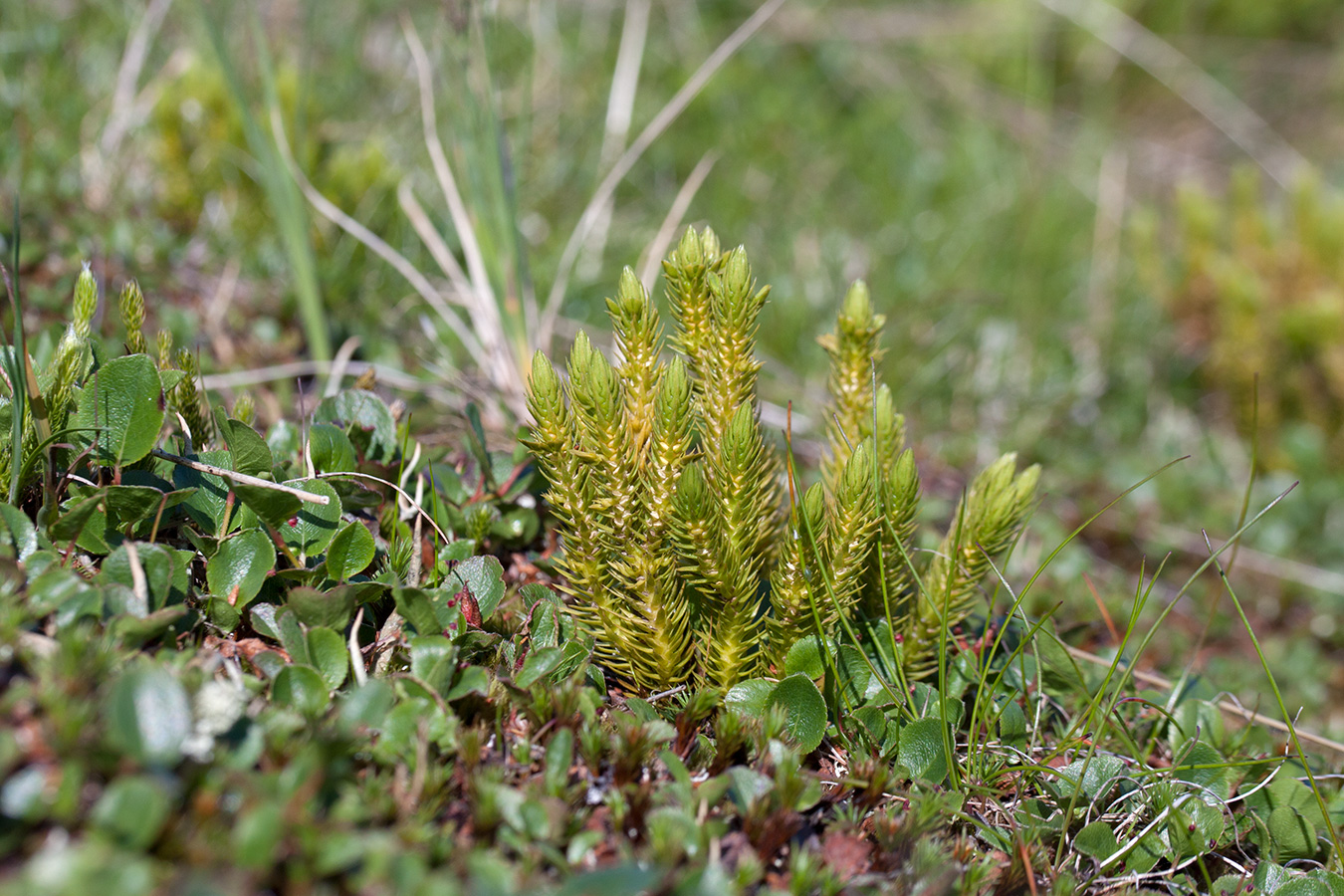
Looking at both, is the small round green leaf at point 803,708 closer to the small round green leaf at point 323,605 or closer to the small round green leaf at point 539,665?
the small round green leaf at point 539,665


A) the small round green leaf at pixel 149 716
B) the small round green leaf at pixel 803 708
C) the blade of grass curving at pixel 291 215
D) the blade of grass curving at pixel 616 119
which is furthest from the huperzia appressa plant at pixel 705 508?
the blade of grass curving at pixel 616 119

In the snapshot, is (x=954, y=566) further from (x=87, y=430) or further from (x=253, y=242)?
(x=253, y=242)

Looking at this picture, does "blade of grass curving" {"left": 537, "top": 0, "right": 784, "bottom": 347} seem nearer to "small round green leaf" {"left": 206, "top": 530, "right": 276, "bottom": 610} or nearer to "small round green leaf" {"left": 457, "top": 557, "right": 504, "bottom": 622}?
"small round green leaf" {"left": 457, "top": 557, "right": 504, "bottom": 622}

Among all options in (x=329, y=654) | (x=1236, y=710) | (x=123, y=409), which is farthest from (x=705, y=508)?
(x=1236, y=710)

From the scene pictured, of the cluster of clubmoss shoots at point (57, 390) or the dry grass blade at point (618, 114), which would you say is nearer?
the cluster of clubmoss shoots at point (57, 390)

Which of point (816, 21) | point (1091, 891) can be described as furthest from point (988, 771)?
point (816, 21)

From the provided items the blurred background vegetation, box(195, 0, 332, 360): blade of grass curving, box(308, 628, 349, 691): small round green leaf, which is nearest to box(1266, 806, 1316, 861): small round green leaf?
the blurred background vegetation

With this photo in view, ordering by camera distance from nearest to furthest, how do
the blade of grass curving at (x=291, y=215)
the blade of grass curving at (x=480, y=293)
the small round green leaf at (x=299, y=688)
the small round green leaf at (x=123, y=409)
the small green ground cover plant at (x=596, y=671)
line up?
the small green ground cover plant at (x=596, y=671) → the small round green leaf at (x=299, y=688) → the small round green leaf at (x=123, y=409) → the blade of grass curving at (x=291, y=215) → the blade of grass curving at (x=480, y=293)
